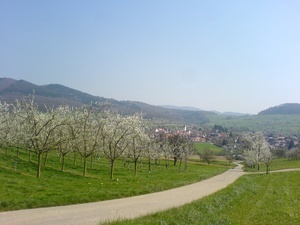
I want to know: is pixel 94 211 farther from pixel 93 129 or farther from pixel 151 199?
pixel 93 129

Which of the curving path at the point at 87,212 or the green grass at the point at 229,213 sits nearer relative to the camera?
the curving path at the point at 87,212

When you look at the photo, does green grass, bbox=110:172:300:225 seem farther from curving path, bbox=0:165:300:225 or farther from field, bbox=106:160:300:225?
curving path, bbox=0:165:300:225

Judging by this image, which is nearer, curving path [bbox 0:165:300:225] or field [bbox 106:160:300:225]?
curving path [bbox 0:165:300:225]

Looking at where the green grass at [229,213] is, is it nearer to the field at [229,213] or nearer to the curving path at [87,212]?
the field at [229,213]

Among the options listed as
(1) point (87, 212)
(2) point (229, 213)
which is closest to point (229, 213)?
(2) point (229, 213)

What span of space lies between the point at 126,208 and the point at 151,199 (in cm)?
436

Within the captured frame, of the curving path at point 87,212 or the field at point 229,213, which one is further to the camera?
the field at point 229,213

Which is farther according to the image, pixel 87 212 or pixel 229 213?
pixel 229 213

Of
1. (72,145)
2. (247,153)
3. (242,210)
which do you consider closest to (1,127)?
(72,145)

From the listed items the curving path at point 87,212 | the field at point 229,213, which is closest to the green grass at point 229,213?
the field at point 229,213

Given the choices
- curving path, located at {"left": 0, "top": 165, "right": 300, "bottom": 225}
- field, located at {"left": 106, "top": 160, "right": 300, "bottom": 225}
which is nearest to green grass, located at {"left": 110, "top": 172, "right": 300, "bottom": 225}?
field, located at {"left": 106, "top": 160, "right": 300, "bottom": 225}

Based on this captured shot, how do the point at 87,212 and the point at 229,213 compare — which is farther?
the point at 229,213

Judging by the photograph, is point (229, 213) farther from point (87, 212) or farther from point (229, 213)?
point (87, 212)

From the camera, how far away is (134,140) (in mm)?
45938
